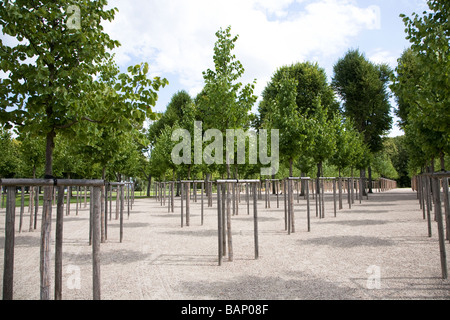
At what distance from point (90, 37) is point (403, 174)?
102m

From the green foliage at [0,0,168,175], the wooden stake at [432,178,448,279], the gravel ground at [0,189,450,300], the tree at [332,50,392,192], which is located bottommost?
the gravel ground at [0,189,450,300]

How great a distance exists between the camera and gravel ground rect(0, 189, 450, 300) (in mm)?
5492

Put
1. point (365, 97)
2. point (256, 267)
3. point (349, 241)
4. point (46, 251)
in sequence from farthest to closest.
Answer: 1. point (365, 97)
2. point (349, 241)
3. point (256, 267)
4. point (46, 251)

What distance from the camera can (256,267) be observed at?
7.20 meters

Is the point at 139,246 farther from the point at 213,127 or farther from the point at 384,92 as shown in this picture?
the point at 384,92

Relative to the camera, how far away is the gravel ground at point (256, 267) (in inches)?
216

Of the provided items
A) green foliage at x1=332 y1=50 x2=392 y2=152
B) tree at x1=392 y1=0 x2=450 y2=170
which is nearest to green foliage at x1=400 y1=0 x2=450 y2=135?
tree at x1=392 y1=0 x2=450 y2=170

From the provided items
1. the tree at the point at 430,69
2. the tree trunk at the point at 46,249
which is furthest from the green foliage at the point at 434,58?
the tree trunk at the point at 46,249

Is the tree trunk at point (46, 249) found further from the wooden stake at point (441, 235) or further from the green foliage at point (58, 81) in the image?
the wooden stake at point (441, 235)

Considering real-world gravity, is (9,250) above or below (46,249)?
above

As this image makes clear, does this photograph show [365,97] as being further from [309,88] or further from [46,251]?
[46,251]

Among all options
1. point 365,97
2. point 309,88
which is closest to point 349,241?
point 365,97

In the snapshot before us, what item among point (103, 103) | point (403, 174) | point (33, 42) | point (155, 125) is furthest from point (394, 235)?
point (403, 174)

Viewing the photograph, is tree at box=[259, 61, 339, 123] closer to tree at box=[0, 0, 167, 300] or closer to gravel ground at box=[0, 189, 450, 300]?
gravel ground at box=[0, 189, 450, 300]
